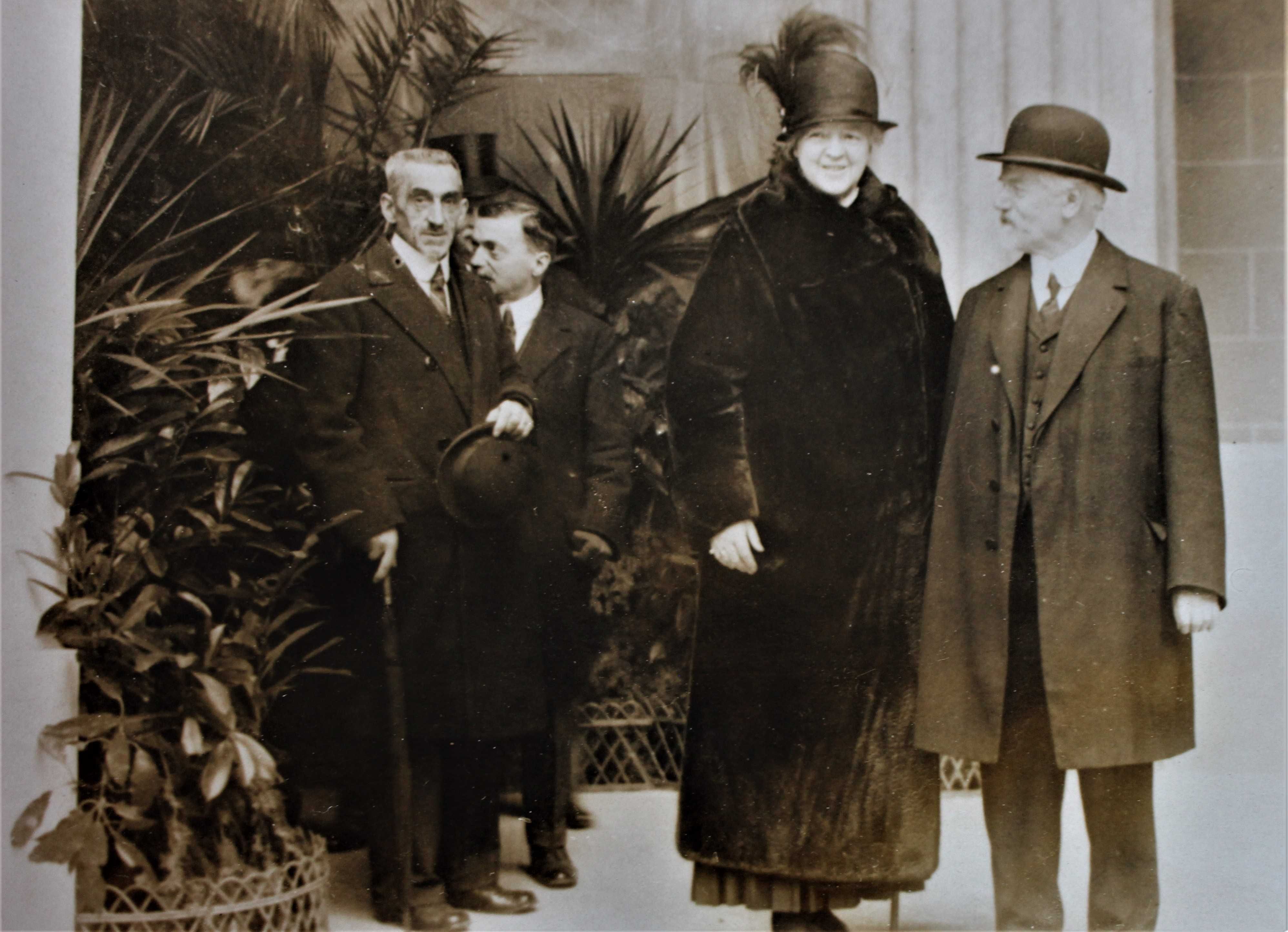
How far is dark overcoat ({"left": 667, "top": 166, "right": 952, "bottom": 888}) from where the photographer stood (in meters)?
3.68

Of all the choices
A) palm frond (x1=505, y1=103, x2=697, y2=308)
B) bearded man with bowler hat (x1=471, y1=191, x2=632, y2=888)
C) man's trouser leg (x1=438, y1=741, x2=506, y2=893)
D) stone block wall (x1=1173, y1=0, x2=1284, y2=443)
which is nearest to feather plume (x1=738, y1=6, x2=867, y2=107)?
palm frond (x1=505, y1=103, x2=697, y2=308)

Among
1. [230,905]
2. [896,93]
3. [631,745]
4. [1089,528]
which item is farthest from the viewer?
[896,93]

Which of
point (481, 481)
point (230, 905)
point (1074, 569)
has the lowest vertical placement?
point (230, 905)

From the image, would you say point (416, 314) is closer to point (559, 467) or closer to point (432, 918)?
point (559, 467)

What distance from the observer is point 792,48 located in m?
3.79

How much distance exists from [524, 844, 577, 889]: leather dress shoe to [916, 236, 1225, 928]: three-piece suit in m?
1.04

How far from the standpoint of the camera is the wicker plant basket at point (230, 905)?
3.46 m

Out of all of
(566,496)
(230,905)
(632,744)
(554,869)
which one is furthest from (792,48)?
(230,905)

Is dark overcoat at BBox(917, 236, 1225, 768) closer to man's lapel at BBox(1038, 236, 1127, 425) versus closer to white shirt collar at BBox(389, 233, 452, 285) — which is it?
man's lapel at BBox(1038, 236, 1127, 425)

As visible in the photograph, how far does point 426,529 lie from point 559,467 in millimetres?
412

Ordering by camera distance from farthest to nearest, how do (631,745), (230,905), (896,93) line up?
(896,93) → (631,745) → (230,905)

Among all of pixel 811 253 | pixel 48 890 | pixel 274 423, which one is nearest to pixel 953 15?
pixel 811 253

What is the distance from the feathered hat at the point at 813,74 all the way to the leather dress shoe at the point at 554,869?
2.12m

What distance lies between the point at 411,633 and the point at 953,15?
2.37m
